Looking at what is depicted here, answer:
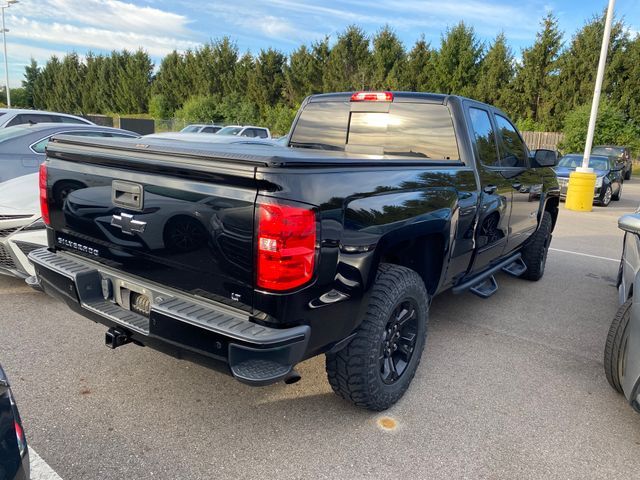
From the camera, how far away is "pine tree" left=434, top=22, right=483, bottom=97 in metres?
31.4

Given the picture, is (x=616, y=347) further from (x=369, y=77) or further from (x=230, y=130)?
(x=369, y=77)

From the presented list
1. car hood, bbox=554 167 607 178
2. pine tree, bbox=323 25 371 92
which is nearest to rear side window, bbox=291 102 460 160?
car hood, bbox=554 167 607 178

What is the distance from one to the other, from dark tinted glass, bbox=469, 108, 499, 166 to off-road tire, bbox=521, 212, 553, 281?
1.81 m

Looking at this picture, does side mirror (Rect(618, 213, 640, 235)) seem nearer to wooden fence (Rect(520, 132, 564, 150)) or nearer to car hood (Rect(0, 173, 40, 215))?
car hood (Rect(0, 173, 40, 215))

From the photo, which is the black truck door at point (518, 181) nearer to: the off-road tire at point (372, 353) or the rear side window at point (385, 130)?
the rear side window at point (385, 130)

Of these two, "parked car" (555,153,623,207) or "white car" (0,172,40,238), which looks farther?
"parked car" (555,153,623,207)

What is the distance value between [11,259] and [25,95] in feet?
242

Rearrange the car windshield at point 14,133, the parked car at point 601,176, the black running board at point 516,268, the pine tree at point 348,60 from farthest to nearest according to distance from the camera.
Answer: the pine tree at point 348,60
the parked car at point 601,176
the car windshield at point 14,133
the black running board at point 516,268

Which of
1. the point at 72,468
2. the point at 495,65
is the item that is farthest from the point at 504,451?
the point at 495,65

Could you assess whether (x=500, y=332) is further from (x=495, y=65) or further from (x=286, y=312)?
(x=495, y=65)

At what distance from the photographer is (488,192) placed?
13.0 feet

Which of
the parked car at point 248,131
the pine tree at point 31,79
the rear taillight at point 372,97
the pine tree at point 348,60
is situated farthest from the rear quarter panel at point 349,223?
the pine tree at point 31,79

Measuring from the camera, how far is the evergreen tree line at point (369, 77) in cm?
2895

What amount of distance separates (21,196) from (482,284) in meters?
4.42
